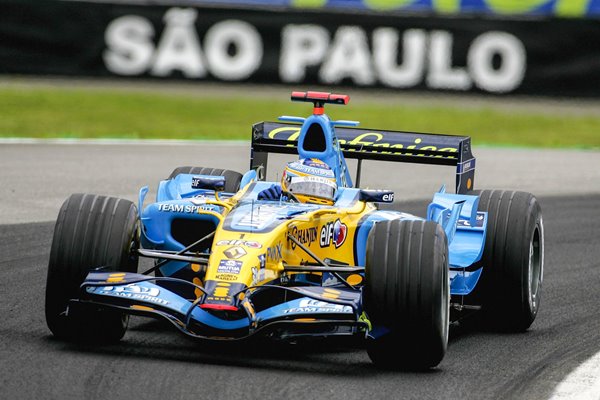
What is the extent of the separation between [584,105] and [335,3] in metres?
5.22

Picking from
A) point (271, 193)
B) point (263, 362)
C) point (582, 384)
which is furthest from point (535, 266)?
point (263, 362)

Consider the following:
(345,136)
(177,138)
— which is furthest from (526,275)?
(177,138)

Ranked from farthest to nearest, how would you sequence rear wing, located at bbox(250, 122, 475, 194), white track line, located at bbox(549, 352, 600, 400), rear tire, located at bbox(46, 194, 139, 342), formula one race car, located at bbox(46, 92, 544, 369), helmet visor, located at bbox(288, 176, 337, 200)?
rear wing, located at bbox(250, 122, 475, 194)
helmet visor, located at bbox(288, 176, 337, 200)
rear tire, located at bbox(46, 194, 139, 342)
formula one race car, located at bbox(46, 92, 544, 369)
white track line, located at bbox(549, 352, 600, 400)

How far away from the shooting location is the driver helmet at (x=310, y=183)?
9109mm

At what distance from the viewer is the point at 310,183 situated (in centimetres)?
912

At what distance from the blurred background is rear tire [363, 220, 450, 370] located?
17.0 meters

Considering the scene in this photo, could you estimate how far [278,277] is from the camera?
8180 mm

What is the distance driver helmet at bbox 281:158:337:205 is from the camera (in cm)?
911

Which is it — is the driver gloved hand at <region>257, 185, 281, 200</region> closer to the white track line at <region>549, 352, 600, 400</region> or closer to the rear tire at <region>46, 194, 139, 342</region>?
the rear tire at <region>46, 194, 139, 342</region>

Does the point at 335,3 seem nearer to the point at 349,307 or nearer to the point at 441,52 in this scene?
the point at 441,52

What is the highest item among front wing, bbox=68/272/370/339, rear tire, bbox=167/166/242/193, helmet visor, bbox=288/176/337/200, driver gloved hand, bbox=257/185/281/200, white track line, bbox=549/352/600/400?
helmet visor, bbox=288/176/337/200

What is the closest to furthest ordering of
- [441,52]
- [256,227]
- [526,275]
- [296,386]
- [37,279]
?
[296,386] < [256,227] < [526,275] < [37,279] < [441,52]

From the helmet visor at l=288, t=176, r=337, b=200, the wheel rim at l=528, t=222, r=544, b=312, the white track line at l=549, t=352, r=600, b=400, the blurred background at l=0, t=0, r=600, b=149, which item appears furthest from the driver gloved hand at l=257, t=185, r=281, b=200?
the blurred background at l=0, t=0, r=600, b=149

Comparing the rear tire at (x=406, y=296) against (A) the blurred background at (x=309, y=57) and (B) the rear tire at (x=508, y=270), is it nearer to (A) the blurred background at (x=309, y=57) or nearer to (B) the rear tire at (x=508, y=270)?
(B) the rear tire at (x=508, y=270)
